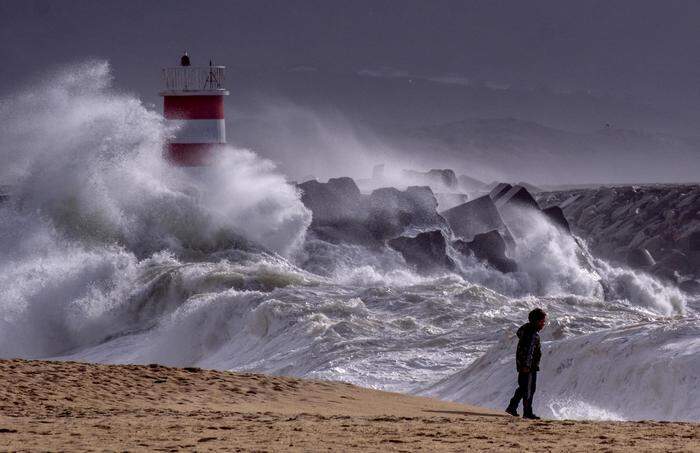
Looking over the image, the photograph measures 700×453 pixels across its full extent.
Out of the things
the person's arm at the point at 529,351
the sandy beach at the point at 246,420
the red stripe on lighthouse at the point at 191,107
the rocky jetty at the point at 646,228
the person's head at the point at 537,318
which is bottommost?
the sandy beach at the point at 246,420

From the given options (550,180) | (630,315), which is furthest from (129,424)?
(550,180)

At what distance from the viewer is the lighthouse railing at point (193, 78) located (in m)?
19.7

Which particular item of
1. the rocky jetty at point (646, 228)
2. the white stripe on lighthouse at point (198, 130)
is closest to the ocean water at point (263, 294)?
the white stripe on lighthouse at point (198, 130)

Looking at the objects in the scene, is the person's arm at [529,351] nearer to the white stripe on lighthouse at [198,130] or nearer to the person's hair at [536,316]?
the person's hair at [536,316]

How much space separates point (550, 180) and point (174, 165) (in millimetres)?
65883

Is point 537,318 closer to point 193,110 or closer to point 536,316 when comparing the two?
point 536,316

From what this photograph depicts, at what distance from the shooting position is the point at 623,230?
2895 cm

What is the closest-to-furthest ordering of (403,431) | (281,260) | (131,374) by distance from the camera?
Result: (403,431) → (131,374) → (281,260)

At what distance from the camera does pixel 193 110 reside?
19625mm

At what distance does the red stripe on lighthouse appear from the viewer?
1958 centimetres

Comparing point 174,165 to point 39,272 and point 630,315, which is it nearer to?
point 39,272

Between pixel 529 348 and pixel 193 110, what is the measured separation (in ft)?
40.0

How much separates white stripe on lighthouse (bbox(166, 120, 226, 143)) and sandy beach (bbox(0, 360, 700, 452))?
1053cm

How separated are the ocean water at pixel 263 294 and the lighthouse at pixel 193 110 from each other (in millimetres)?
364
